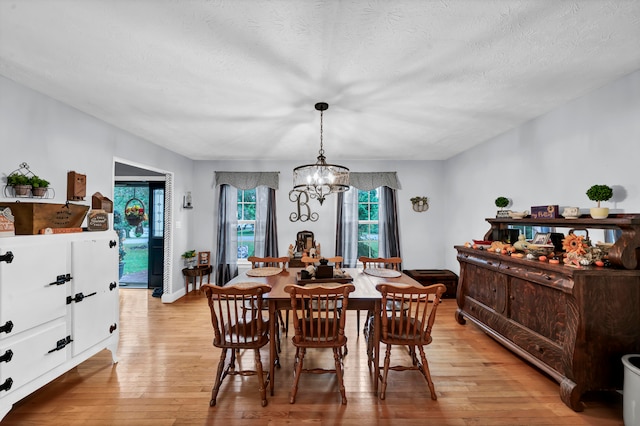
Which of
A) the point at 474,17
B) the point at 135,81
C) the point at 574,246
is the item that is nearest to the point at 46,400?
the point at 135,81

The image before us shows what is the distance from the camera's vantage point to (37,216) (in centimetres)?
201

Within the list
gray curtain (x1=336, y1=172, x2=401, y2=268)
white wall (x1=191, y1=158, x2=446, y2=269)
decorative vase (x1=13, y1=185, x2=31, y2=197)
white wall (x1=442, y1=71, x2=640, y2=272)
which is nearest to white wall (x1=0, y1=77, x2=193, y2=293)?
decorative vase (x1=13, y1=185, x2=31, y2=197)

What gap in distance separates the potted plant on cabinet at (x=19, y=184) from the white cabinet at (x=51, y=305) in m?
0.46

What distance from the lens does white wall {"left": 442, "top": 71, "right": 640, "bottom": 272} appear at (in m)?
2.12

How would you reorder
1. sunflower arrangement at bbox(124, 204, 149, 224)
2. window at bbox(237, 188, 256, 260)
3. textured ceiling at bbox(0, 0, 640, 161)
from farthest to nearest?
sunflower arrangement at bbox(124, 204, 149, 224) < window at bbox(237, 188, 256, 260) < textured ceiling at bbox(0, 0, 640, 161)

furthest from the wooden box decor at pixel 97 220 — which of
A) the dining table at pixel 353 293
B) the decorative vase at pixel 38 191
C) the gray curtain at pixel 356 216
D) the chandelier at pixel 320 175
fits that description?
the gray curtain at pixel 356 216

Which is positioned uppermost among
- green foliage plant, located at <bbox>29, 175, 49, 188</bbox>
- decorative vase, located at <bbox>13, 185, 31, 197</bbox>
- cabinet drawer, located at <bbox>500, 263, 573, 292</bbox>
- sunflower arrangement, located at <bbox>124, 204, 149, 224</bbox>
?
green foliage plant, located at <bbox>29, 175, 49, 188</bbox>

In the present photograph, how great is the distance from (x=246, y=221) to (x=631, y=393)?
4.95 meters

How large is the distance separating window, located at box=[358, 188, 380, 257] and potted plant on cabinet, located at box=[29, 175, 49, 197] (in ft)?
13.9

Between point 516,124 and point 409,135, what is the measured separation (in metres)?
1.18

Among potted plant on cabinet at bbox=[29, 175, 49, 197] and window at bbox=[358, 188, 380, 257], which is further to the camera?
window at bbox=[358, 188, 380, 257]

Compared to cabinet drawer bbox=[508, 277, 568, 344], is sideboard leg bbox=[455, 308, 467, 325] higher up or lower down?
lower down

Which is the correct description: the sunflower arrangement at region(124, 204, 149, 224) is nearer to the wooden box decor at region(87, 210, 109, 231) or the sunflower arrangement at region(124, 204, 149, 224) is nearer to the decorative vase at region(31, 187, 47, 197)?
the wooden box decor at region(87, 210, 109, 231)

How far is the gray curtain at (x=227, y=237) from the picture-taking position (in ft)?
16.5
